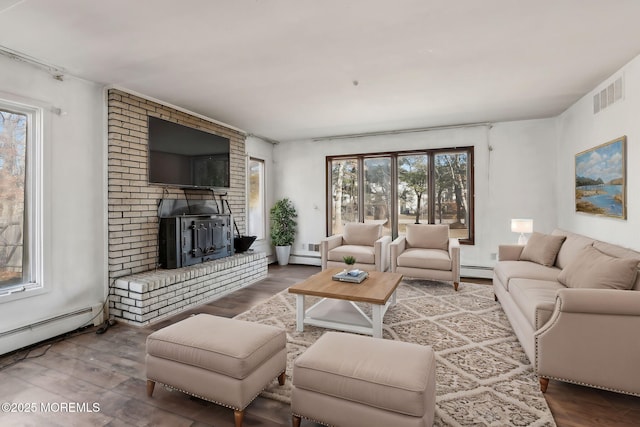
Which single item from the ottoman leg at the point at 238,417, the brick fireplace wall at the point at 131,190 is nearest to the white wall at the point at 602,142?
the ottoman leg at the point at 238,417

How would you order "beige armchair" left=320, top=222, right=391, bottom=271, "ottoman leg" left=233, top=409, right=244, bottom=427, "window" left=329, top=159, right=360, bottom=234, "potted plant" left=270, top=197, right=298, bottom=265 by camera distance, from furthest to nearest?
"potted plant" left=270, top=197, right=298, bottom=265
"window" left=329, top=159, right=360, bottom=234
"beige armchair" left=320, top=222, right=391, bottom=271
"ottoman leg" left=233, top=409, right=244, bottom=427

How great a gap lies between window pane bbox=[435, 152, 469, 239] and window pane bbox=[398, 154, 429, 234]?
199 mm

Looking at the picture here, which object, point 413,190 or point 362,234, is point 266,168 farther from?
point 413,190

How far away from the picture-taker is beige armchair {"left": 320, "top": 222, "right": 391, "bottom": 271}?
15.3ft

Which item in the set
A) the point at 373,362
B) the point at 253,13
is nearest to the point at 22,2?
the point at 253,13

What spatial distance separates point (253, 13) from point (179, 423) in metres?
2.58

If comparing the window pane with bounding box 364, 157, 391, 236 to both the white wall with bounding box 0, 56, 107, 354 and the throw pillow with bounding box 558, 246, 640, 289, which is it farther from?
the white wall with bounding box 0, 56, 107, 354

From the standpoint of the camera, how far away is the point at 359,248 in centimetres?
496

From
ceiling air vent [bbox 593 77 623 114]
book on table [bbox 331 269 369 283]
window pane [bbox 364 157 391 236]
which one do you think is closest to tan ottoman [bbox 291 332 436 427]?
book on table [bbox 331 269 369 283]

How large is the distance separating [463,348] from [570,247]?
165 cm

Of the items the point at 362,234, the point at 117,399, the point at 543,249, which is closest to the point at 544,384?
the point at 543,249

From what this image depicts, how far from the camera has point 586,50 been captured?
8.83ft

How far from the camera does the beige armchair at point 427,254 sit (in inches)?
168

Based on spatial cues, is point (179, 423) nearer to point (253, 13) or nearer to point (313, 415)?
point (313, 415)
